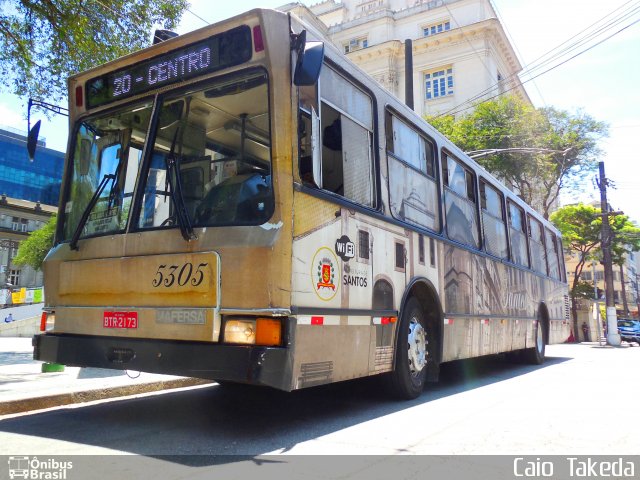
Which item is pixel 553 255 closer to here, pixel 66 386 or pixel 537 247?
pixel 537 247

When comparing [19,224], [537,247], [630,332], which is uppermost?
[19,224]

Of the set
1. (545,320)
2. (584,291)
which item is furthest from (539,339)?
(584,291)

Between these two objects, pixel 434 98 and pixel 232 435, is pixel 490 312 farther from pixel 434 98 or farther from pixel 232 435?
pixel 434 98

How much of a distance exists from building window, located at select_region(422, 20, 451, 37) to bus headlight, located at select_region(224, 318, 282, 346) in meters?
39.0

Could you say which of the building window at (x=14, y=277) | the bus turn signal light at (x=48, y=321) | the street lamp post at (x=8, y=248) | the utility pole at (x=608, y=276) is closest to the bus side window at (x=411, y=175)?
the bus turn signal light at (x=48, y=321)

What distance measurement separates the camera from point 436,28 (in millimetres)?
39438

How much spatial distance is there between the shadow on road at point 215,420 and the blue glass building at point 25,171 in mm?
62097

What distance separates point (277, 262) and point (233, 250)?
0.36 meters

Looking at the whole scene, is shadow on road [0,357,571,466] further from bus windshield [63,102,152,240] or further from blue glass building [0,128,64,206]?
blue glass building [0,128,64,206]

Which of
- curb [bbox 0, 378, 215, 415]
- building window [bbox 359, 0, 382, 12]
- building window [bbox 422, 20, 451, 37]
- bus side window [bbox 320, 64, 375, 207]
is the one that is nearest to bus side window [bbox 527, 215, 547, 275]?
bus side window [bbox 320, 64, 375, 207]

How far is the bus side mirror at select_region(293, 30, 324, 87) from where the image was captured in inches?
159

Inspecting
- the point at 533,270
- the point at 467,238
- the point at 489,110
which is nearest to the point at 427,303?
the point at 467,238

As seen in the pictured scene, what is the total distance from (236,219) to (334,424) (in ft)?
6.90

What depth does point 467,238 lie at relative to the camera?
798 cm
